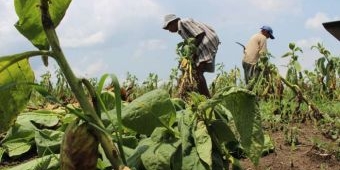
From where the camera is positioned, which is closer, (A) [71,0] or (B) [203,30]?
(A) [71,0]

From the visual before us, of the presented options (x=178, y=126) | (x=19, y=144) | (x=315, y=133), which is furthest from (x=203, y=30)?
(x=178, y=126)

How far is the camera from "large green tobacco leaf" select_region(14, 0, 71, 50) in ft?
4.62

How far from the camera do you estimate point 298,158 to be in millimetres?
3027

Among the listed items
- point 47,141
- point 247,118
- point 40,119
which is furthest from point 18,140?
point 247,118

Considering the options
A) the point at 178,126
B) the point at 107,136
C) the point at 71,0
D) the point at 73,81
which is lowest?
the point at 178,126

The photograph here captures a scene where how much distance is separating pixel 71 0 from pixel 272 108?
2.90 m

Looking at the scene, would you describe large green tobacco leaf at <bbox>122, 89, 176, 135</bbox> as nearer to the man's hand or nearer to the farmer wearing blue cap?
the man's hand

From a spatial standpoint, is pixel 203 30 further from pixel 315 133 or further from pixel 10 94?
pixel 10 94

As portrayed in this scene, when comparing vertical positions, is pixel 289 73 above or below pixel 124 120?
below

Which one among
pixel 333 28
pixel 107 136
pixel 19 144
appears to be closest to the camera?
pixel 107 136

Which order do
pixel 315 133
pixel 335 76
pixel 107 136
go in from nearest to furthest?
pixel 107 136 < pixel 315 133 < pixel 335 76

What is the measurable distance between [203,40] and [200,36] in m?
0.06

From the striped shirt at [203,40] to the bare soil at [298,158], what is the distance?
12.5ft

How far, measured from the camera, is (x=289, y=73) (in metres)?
5.52
